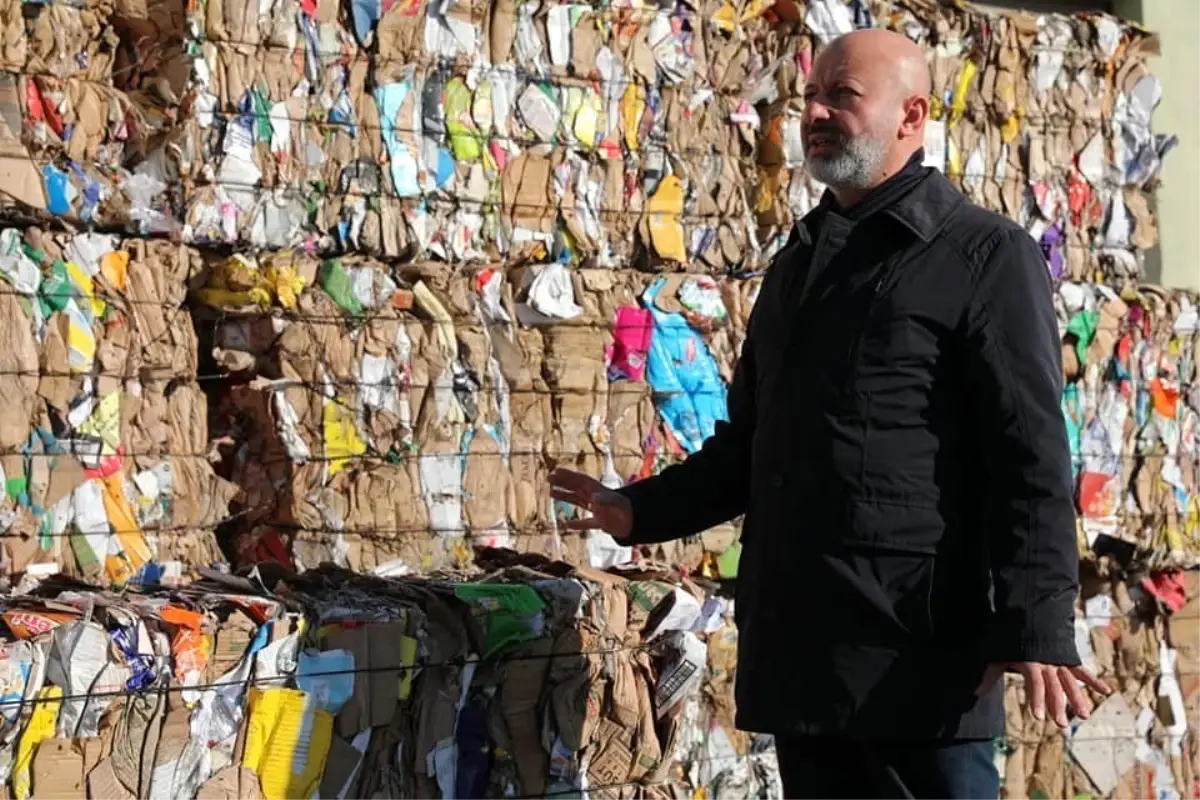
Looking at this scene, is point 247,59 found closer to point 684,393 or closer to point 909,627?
point 684,393

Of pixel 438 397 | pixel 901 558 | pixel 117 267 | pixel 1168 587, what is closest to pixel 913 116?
pixel 901 558

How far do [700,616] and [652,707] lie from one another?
0.23 meters

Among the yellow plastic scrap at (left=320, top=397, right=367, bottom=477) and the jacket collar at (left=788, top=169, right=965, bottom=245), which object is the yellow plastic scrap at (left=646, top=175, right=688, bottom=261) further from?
the jacket collar at (left=788, top=169, right=965, bottom=245)

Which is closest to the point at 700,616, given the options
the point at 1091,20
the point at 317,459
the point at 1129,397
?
the point at 317,459

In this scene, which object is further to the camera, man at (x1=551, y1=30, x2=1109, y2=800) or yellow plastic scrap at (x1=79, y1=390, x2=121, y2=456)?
yellow plastic scrap at (x1=79, y1=390, x2=121, y2=456)

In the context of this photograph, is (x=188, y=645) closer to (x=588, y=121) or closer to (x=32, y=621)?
(x=32, y=621)

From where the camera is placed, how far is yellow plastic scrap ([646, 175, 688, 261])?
16.1 ft

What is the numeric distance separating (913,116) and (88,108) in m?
2.14

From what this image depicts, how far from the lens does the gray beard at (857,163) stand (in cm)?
302

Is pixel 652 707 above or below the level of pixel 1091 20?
below

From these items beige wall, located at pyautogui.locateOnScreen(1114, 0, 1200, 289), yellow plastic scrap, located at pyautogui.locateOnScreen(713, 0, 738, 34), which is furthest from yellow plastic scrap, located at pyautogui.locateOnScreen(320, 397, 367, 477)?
beige wall, located at pyautogui.locateOnScreen(1114, 0, 1200, 289)

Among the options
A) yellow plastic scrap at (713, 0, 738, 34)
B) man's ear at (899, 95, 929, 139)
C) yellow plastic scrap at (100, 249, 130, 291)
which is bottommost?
yellow plastic scrap at (100, 249, 130, 291)

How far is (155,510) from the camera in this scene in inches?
171

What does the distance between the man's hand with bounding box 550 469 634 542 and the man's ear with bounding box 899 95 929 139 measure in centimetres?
83
